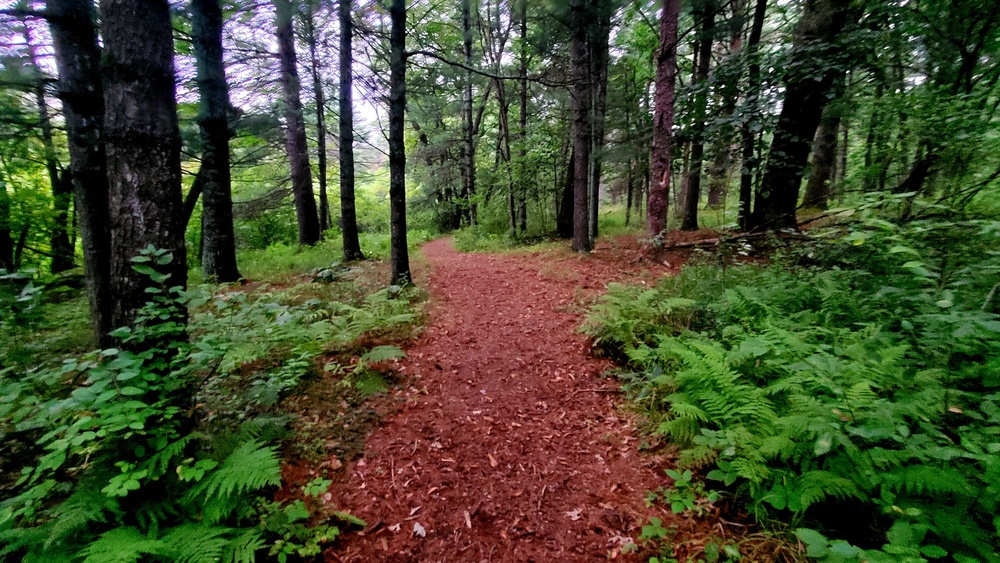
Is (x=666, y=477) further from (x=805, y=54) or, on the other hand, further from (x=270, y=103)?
(x=270, y=103)

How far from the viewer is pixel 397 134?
704cm

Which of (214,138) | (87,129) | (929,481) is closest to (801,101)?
(929,481)

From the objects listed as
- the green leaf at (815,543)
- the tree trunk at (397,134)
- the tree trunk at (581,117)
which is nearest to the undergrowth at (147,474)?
the green leaf at (815,543)

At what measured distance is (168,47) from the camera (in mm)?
3139

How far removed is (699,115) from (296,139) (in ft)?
35.4

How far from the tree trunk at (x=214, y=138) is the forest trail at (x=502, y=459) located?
17.5ft

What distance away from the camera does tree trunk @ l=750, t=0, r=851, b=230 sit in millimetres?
6797

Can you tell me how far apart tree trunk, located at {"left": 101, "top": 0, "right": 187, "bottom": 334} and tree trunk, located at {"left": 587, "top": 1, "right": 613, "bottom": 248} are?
26.8 ft

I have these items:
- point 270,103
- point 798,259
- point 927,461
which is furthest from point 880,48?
point 270,103

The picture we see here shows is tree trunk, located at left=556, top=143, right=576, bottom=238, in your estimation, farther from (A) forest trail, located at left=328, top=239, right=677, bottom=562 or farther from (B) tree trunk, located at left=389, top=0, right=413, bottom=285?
(A) forest trail, located at left=328, top=239, right=677, bottom=562

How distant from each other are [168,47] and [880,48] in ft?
33.8

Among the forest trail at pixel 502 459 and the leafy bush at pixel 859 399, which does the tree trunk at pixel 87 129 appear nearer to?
the forest trail at pixel 502 459

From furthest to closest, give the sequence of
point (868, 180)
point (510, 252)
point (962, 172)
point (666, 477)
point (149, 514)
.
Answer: point (510, 252)
point (868, 180)
point (962, 172)
point (666, 477)
point (149, 514)

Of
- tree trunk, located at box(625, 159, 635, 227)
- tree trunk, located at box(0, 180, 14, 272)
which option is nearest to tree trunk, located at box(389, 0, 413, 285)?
tree trunk, located at box(0, 180, 14, 272)
